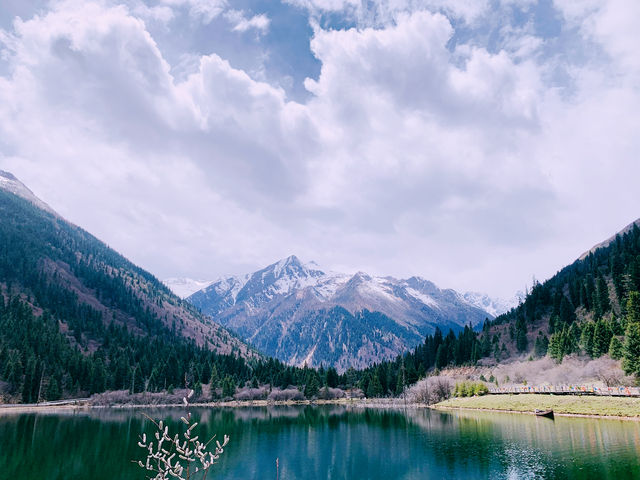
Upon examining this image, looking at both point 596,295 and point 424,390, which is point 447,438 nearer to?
point 424,390

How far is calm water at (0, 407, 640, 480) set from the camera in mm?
47312

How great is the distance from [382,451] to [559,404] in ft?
181

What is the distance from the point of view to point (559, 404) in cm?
9625

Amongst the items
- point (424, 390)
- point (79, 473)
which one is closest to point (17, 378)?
point (79, 473)

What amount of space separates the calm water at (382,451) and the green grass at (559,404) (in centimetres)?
599

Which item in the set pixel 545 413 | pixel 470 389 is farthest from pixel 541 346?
pixel 545 413

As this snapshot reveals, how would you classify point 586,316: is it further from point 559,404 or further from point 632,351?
point 559,404

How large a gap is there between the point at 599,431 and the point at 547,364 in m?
84.7

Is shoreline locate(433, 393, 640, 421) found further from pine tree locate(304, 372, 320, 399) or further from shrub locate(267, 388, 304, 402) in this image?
shrub locate(267, 388, 304, 402)

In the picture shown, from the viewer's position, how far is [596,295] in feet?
483

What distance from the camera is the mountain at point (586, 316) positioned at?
118188mm

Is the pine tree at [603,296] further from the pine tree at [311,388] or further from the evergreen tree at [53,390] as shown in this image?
the evergreen tree at [53,390]

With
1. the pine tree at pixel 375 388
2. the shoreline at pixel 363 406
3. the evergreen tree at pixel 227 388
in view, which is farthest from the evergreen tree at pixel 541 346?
the evergreen tree at pixel 227 388

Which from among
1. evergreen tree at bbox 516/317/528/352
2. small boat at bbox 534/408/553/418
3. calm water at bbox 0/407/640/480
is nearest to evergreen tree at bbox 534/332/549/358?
evergreen tree at bbox 516/317/528/352
